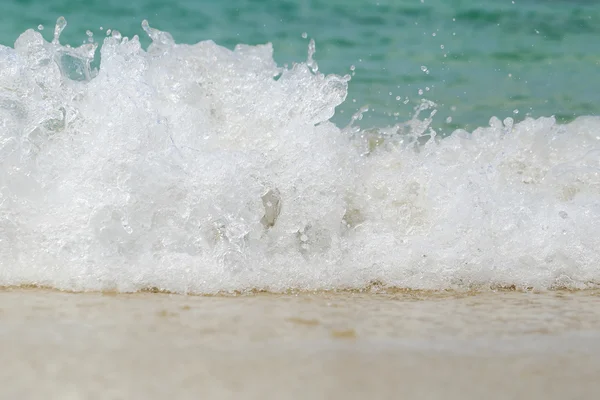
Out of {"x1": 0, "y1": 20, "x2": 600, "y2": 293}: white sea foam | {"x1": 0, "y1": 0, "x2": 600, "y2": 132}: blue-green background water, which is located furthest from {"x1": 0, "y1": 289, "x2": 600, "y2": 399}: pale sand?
{"x1": 0, "y1": 0, "x2": 600, "y2": 132}: blue-green background water

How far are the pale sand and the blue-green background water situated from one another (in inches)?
119

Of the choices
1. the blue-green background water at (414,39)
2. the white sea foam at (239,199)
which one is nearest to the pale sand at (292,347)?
the white sea foam at (239,199)

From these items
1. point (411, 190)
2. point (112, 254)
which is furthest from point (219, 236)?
point (411, 190)

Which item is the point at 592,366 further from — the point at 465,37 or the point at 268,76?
the point at 465,37

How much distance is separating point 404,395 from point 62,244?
3.80 feet

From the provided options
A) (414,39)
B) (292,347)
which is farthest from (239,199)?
(414,39)

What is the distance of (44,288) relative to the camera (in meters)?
2.13

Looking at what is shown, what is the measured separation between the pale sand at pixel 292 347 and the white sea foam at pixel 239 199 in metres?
0.17

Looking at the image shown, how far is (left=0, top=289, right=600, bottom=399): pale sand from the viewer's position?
1.46 m

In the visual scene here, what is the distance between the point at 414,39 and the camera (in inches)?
258

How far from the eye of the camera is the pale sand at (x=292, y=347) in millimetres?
1465

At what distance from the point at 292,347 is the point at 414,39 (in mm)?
5215

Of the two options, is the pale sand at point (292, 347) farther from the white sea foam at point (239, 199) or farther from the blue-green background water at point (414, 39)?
the blue-green background water at point (414, 39)

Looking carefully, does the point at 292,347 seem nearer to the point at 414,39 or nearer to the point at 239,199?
the point at 239,199
